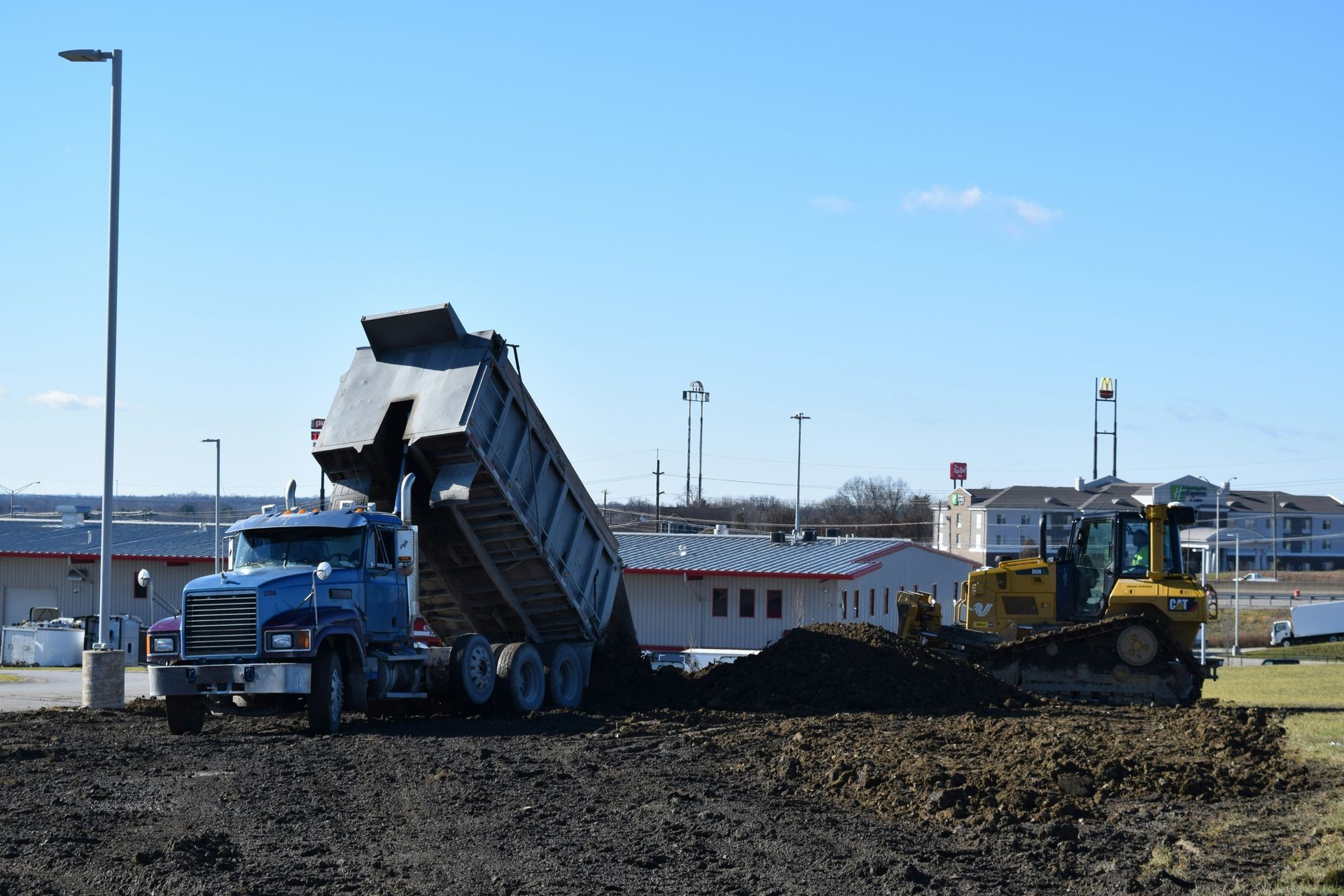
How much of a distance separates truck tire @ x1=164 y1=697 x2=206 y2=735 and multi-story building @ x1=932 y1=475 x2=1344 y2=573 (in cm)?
9971

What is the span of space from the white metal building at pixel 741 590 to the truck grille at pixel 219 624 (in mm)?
32685

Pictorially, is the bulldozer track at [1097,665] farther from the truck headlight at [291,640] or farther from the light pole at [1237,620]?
the light pole at [1237,620]

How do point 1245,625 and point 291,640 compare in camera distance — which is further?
point 1245,625

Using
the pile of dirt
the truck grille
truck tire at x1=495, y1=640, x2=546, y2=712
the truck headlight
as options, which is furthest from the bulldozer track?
the truck grille

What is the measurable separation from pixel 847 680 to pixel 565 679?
4.01m

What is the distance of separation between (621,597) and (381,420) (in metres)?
5.67

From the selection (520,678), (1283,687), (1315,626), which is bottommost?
(1315,626)

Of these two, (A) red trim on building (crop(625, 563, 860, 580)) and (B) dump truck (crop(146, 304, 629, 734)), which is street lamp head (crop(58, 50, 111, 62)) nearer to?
(B) dump truck (crop(146, 304, 629, 734))

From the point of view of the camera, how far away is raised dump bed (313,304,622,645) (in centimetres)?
1750

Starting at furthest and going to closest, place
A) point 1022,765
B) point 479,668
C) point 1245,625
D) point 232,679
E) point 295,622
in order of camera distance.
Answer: point 1245,625 < point 479,668 < point 295,622 < point 232,679 < point 1022,765

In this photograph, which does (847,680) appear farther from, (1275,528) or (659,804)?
(1275,528)

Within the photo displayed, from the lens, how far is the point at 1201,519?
125875mm

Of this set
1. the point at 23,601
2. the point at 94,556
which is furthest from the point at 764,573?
the point at 23,601

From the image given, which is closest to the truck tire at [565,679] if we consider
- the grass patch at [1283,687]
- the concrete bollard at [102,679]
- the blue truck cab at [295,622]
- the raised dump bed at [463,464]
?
the raised dump bed at [463,464]
